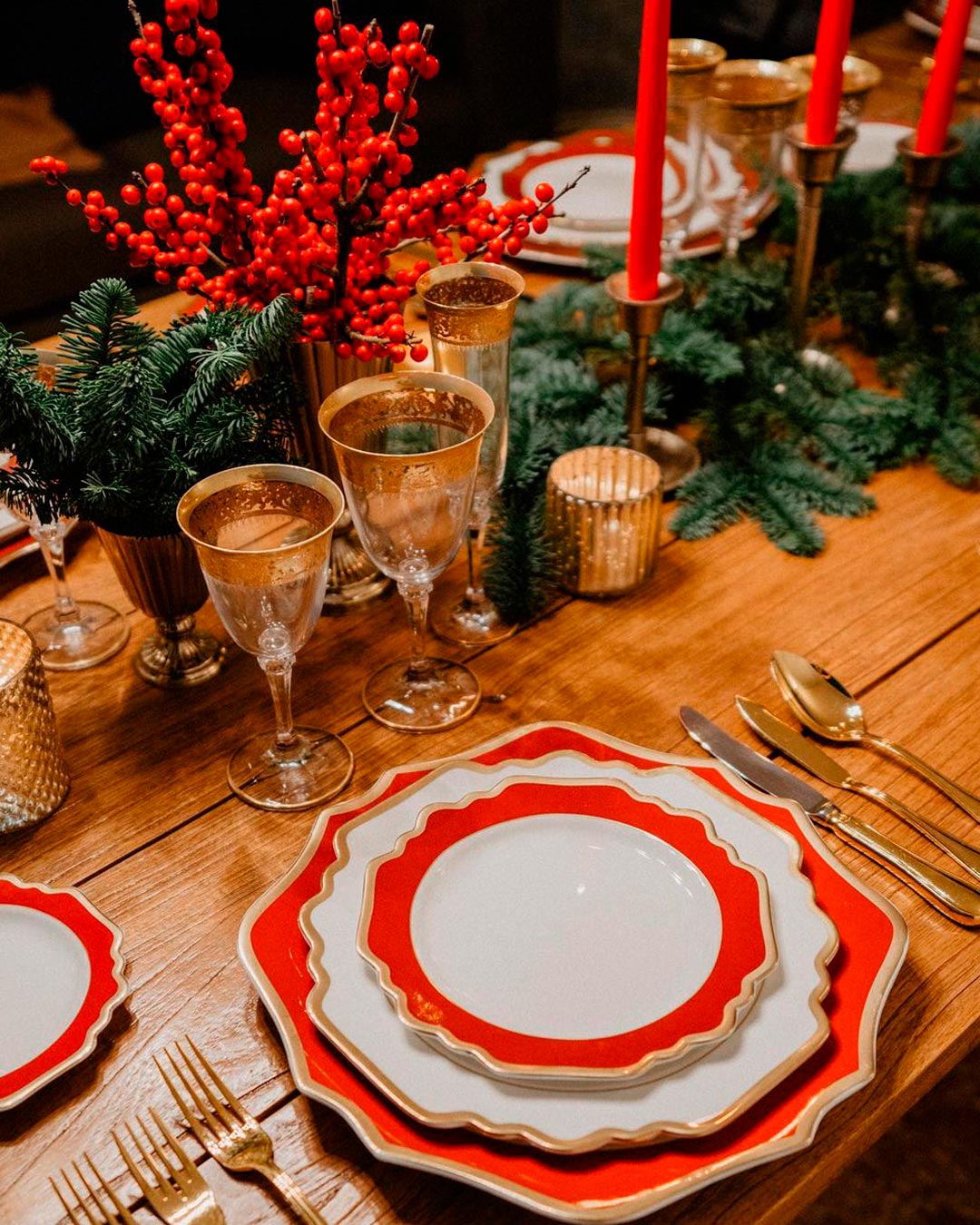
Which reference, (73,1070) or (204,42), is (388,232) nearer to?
(204,42)

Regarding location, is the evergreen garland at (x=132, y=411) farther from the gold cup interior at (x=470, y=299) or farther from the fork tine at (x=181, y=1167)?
the fork tine at (x=181, y=1167)

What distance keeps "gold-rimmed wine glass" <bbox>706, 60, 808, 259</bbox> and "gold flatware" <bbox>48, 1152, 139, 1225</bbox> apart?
3.22 feet

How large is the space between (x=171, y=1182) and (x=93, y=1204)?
35mm

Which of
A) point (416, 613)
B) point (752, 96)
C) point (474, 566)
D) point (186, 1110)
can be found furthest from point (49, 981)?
point (752, 96)

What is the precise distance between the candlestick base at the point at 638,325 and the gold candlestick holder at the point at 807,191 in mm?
227

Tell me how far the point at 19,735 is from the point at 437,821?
0.26 meters

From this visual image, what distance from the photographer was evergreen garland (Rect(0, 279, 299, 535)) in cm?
71

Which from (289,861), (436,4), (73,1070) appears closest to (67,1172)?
(73,1070)

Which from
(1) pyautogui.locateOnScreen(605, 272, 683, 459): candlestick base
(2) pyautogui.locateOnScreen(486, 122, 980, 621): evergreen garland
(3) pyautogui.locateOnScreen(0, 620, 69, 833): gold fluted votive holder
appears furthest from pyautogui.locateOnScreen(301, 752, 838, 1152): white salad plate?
(1) pyautogui.locateOnScreen(605, 272, 683, 459): candlestick base

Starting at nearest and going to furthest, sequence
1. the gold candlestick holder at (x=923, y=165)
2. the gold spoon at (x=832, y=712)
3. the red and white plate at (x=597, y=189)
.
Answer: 1. the gold spoon at (x=832, y=712)
2. the gold candlestick holder at (x=923, y=165)
3. the red and white plate at (x=597, y=189)

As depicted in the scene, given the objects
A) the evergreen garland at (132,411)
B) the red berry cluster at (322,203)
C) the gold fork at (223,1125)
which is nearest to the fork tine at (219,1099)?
the gold fork at (223,1125)

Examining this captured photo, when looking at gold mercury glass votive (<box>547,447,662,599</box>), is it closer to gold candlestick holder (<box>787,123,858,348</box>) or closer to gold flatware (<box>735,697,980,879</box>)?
gold flatware (<box>735,697,980,879</box>)

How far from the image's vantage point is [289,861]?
0.71 metres

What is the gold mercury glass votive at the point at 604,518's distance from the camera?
0.89 meters
